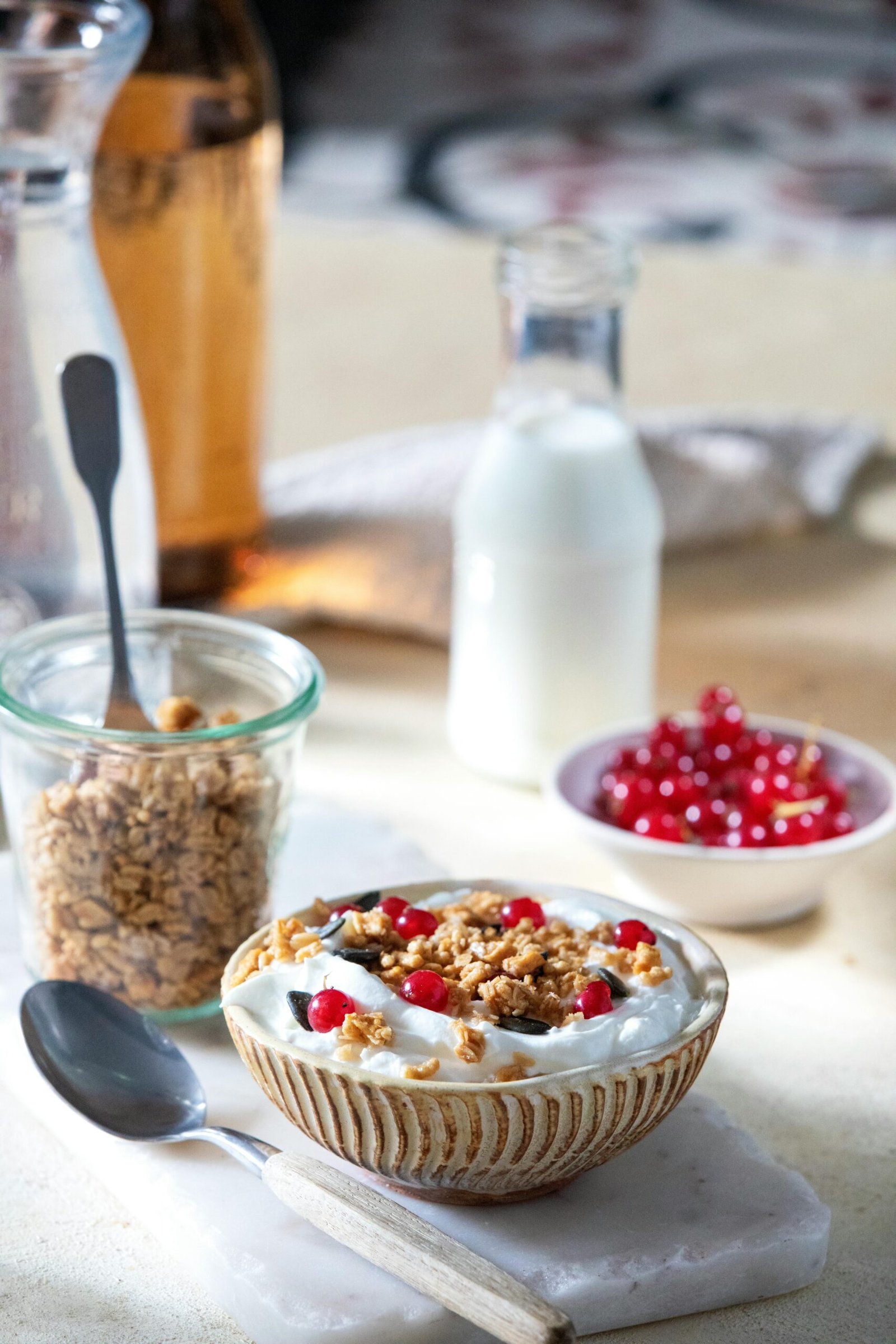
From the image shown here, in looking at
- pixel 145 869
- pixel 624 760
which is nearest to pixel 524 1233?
pixel 145 869

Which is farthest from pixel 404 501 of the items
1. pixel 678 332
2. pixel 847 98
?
pixel 847 98

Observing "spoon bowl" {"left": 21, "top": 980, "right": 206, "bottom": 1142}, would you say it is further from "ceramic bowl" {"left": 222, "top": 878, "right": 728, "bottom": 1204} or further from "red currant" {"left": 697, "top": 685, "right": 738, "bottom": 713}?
"red currant" {"left": 697, "top": 685, "right": 738, "bottom": 713}

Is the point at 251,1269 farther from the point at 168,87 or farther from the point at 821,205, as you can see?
the point at 821,205

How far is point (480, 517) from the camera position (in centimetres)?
87

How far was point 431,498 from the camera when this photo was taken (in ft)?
3.58

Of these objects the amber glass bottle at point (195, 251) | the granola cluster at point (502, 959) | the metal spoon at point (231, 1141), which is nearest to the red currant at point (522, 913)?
the granola cluster at point (502, 959)

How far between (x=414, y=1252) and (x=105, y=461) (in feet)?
1.17

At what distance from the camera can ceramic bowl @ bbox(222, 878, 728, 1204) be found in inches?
19.3

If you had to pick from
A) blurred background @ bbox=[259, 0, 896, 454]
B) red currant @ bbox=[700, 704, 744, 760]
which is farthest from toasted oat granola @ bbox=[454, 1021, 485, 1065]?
blurred background @ bbox=[259, 0, 896, 454]

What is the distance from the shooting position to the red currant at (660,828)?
74cm

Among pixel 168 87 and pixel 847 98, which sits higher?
pixel 168 87

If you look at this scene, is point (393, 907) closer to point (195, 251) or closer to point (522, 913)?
point (522, 913)

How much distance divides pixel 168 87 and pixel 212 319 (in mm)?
123

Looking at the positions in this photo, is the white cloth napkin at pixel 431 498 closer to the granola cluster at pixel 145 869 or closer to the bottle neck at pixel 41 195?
the bottle neck at pixel 41 195
